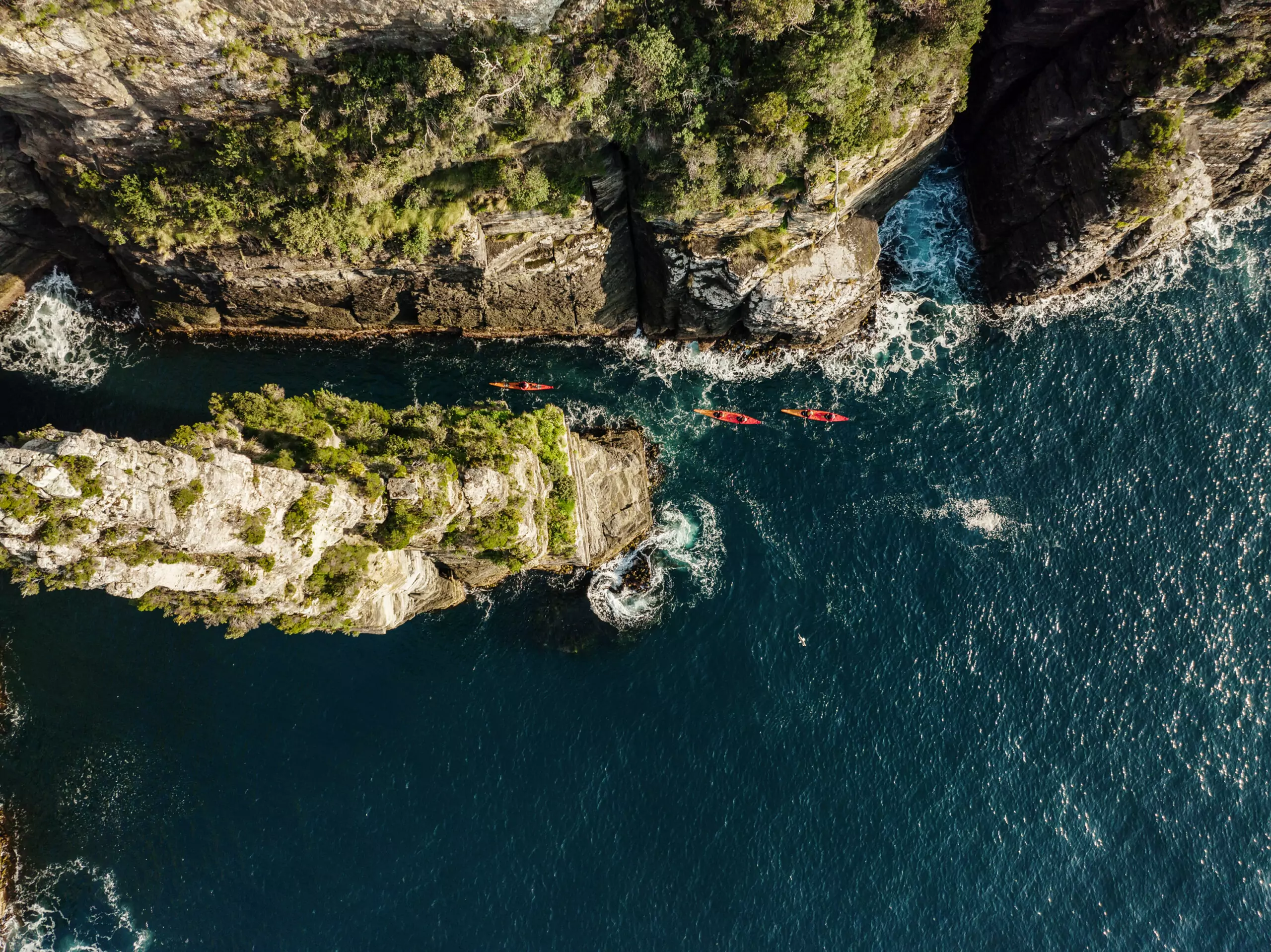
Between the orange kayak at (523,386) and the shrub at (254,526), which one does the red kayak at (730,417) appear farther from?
the shrub at (254,526)

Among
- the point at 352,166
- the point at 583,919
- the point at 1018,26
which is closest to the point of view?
the point at 352,166

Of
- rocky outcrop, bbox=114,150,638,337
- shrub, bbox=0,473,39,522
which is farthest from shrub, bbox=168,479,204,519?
rocky outcrop, bbox=114,150,638,337

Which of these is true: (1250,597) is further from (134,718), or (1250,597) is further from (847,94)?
(134,718)

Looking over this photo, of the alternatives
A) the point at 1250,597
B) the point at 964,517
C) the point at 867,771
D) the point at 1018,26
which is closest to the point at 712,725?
the point at 867,771

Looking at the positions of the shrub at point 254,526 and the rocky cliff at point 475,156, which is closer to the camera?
the shrub at point 254,526

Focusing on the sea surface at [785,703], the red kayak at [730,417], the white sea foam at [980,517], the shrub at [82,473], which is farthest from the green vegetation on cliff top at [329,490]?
the white sea foam at [980,517]

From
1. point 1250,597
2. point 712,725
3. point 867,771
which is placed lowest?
point 867,771
